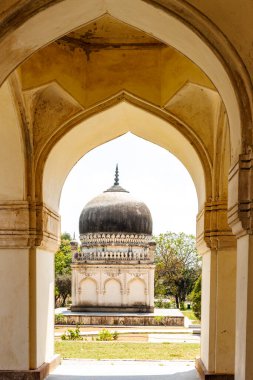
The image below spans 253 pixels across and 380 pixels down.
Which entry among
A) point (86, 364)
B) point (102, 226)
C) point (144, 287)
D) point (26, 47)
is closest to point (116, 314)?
point (144, 287)

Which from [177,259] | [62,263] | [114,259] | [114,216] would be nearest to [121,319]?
[114,259]

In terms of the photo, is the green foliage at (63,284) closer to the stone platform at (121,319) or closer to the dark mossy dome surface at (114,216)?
the dark mossy dome surface at (114,216)

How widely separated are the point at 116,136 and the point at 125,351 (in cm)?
634

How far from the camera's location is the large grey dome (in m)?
29.2

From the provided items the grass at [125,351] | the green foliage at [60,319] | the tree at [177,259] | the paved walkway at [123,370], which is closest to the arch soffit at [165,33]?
the paved walkway at [123,370]

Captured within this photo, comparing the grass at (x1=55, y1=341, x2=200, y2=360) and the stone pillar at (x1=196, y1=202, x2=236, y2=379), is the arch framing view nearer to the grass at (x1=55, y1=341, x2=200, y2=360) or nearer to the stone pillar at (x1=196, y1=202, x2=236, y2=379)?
the stone pillar at (x1=196, y1=202, x2=236, y2=379)

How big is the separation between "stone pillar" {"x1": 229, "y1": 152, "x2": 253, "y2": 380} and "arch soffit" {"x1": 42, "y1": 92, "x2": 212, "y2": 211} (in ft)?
12.0

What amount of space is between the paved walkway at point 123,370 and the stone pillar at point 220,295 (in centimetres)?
90

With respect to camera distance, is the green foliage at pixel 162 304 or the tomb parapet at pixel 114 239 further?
the green foliage at pixel 162 304

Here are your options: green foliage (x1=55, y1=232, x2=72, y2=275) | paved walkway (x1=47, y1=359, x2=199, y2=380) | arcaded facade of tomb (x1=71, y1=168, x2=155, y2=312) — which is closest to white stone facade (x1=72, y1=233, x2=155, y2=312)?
arcaded facade of tomb (x1=71, y1=168, x2=155, y2=312)

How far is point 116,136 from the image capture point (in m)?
9.69

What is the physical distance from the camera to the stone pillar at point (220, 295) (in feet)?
25.8

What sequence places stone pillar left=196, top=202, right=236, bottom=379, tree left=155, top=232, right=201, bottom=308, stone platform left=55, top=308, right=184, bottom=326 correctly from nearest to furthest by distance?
1. stone pillar left=196, top=202, right=236, bottom=379
2. stone platform left=55, top=308, right=184, bottom=326
3. tree left=155, top=232, right=201, bottom=308

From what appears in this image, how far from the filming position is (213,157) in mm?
8367
